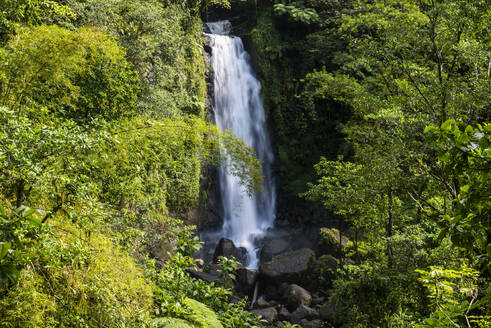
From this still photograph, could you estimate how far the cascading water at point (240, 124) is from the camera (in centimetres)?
1569

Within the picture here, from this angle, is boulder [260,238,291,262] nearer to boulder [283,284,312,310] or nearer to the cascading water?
the cascading water

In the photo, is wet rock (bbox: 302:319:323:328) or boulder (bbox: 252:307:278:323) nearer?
wet rock (bbox: 302:319:323:328)

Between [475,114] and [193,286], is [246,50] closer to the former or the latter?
[475,114]

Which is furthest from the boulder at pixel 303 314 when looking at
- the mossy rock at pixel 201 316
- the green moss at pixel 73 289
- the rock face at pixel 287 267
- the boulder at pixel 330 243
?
the green moss at pixel 73 289

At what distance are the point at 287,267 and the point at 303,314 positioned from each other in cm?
227

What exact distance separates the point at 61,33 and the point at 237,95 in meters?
12.7

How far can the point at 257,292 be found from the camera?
11.1 metres

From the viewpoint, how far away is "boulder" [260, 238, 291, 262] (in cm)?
1323

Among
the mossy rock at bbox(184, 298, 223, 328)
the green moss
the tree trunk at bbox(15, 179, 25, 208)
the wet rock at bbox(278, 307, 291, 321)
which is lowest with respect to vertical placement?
the wet rock at bbox(278, 307, 291, 321)

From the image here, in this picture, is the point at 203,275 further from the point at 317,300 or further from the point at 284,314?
the point at 317,300

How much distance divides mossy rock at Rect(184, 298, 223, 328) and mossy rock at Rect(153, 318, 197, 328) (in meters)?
0.11

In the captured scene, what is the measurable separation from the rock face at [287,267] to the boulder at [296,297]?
0.64 meters

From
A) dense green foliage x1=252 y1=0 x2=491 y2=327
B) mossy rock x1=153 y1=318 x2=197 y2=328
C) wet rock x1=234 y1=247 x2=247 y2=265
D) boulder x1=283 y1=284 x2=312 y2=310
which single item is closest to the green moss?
mossy rock x1=153 y1=318 x2=197 y2=328

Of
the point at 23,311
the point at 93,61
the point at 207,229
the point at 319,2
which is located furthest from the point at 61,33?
the point at 319,2
